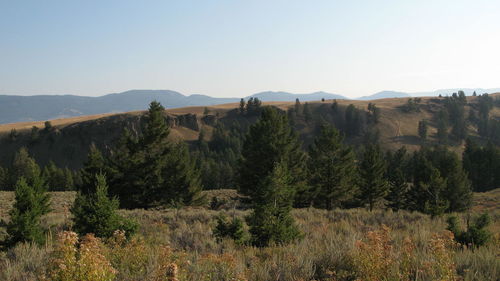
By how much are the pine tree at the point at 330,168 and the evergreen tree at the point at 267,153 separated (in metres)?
2.36

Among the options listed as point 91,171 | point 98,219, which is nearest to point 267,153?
point 91,171

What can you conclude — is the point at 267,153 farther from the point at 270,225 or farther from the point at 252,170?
the point at 270,225

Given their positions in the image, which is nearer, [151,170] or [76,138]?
[151,170]

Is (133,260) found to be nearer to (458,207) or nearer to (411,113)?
(458,207)

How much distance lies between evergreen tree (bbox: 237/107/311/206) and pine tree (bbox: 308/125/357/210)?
7.74ft

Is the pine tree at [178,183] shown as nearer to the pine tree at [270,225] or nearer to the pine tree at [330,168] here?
the pine tree at [330,168]

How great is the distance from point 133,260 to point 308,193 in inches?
1075

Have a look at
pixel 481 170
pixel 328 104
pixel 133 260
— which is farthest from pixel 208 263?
pixel 328 104

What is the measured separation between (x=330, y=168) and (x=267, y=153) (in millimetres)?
7514

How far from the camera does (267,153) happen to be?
97.8 feet

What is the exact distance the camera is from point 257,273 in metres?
5.07

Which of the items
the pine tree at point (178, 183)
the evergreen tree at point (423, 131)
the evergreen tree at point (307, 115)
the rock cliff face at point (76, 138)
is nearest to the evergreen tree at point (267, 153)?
the pine tree at point (178, 183)

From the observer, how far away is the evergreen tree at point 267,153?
97.4ft

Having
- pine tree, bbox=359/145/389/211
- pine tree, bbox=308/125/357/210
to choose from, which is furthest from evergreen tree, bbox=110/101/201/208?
pine tree, bbox=359/145/389/211
